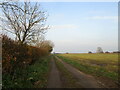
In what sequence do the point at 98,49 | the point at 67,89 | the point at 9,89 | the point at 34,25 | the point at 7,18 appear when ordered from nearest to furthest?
the point at 9,89
the point at 67,89
the point at 7,18
the point at 34,25
the point at 98,49

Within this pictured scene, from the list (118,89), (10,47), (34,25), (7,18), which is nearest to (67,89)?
(118,89)

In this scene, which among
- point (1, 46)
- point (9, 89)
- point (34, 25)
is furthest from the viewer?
point (34, 25)

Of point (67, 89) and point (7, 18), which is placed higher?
point (7, 18)

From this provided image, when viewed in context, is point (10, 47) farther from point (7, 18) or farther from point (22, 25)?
point (22, 25)

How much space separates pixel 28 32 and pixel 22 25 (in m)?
1.59

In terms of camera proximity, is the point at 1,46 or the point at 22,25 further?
the point at 22,25

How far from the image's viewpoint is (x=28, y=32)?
63.7 feet

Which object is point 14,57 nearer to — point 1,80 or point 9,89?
point 1,80

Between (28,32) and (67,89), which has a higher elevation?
(28,32)

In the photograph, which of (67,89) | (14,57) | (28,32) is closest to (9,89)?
(14,57)

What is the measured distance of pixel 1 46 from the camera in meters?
6.23

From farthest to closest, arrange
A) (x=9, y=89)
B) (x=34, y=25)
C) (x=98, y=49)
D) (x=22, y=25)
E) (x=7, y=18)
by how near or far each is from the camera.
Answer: (x=98, y=49)
(x=34, y=25)
(x=22, y=25)
(x=7, y=18)
(x=9, y=89)

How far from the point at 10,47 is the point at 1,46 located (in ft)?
2.78

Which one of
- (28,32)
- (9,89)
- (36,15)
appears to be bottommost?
(9,89)
